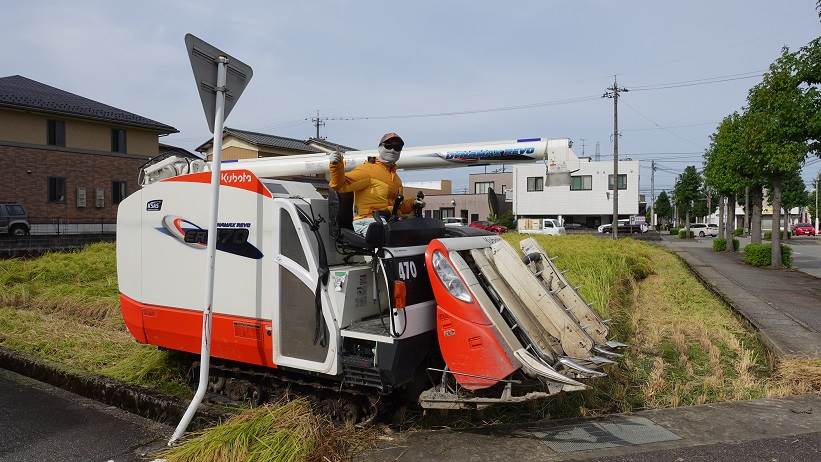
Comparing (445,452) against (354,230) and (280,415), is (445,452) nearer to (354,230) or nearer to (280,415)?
(280,415)

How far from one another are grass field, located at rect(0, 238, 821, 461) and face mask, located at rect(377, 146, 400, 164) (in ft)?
7.76

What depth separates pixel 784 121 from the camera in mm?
15945

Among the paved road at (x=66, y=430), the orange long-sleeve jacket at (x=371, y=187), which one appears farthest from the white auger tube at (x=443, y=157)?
the paved road at (x=66, y=430)

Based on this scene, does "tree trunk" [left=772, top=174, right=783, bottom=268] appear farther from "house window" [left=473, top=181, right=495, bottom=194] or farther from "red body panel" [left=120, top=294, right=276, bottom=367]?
"house window" [left=473, top=181, right=495, bottom=194]

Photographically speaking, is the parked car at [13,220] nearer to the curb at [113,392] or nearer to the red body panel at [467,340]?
the curb at [113,392]

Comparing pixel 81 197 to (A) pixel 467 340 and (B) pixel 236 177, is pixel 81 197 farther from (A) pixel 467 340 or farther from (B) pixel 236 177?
(A) pixel 467 340

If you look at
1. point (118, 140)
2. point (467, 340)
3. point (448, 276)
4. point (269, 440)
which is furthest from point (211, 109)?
point (118, 140)

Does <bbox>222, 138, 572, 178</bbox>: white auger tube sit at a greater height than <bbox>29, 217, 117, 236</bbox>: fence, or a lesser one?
greater

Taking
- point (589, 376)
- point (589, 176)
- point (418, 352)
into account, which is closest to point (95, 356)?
point (418, 352)

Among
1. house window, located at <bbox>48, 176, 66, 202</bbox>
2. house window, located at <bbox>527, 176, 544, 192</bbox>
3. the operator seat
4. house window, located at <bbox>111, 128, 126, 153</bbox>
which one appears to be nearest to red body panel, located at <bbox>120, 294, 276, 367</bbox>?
the operator seat

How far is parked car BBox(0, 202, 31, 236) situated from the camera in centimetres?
2559

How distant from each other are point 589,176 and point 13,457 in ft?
177

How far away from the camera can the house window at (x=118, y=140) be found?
3381 centimetres

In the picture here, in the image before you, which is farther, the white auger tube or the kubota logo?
the white auger tube
